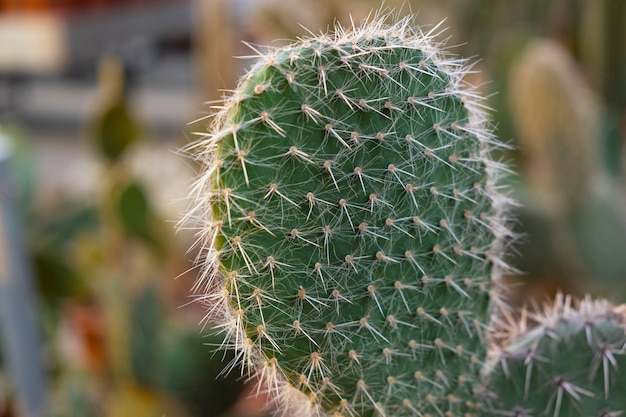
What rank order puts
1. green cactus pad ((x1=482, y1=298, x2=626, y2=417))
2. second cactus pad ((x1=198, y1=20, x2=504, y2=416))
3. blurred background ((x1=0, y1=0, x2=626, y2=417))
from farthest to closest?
blurred background ((x1=0, y1=0, x2=626, y2=417)) → green cactus pad ((x1=482, y1=298, x2=626, y2=417)) → second cactus pad ((x1=198, y1=20, x2=504, y2=416))

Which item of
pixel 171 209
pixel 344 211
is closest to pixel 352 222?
pixel 344 211

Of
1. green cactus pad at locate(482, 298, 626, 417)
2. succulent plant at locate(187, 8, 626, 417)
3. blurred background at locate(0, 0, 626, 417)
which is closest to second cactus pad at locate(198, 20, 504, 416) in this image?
succulent plant at locate(187, 8, 626, 417)

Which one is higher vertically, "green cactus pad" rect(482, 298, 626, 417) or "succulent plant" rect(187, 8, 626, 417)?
"succulent plant" rect(187, 8, 626, 417)

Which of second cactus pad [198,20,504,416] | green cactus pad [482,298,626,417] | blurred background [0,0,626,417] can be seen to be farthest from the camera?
blurred background [0,0,626,417]

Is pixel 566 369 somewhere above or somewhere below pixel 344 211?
below

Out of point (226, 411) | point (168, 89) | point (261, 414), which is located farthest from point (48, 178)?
point (261, 414)

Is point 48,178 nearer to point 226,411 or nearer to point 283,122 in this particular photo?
point 226,411

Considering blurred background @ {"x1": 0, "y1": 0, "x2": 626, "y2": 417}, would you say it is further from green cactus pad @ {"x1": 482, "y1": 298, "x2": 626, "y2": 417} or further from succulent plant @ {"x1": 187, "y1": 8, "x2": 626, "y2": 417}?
succulent plant @ {"x1": 187, "y1": 8, "x2": 626, "y2": 417}

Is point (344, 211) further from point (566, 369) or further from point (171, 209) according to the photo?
point (171, 209)
